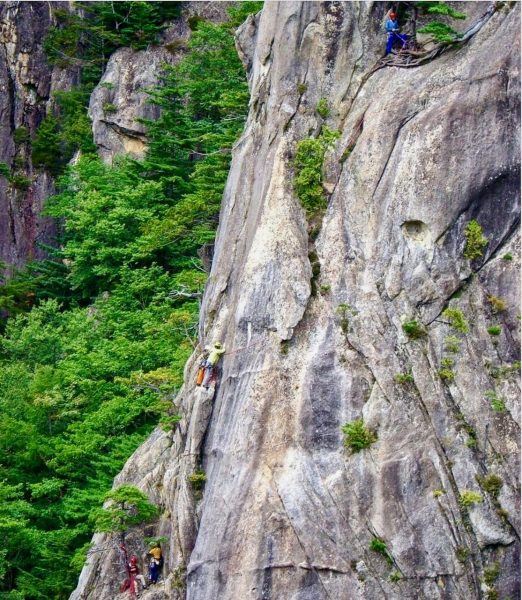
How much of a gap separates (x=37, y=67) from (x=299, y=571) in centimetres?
3572

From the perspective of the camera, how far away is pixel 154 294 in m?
37.9

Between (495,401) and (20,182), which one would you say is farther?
(20,182)

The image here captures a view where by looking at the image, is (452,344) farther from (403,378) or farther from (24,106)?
(24,106)

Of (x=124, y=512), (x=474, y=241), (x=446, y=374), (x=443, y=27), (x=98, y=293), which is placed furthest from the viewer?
(x=98, y=293)

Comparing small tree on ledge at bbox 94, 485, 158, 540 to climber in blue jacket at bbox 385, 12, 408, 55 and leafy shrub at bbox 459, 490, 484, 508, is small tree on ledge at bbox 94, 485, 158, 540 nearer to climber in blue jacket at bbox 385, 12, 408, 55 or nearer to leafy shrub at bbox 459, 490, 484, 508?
leafy shrub at bbox 459, 490, 484, 508

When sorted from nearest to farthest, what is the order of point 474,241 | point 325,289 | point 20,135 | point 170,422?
point 474,241
point 325,289
point 170,422
point 20,135

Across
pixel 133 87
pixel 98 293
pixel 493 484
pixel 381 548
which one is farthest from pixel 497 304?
pixel 133 87

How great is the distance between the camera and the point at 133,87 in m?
46.9

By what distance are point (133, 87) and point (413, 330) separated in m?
28.4

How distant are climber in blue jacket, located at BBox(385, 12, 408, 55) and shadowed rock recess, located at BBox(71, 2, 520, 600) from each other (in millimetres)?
306

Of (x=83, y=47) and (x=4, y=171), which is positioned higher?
(x=83, y=47)

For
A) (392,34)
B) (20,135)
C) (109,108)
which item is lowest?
(20,135)

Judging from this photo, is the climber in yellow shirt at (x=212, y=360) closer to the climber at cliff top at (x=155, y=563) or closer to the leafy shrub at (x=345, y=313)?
the leafy shrub at (x=345, y=313)

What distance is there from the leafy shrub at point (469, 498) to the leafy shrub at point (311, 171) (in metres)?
7.25
